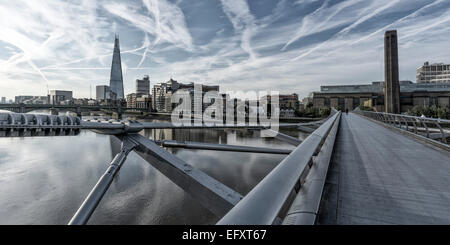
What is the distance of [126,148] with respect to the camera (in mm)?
9719

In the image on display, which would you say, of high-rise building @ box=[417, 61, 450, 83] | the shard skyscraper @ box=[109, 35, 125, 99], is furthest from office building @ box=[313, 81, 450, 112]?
the shard skyscraper @ box=[109, 35, 125, 99]

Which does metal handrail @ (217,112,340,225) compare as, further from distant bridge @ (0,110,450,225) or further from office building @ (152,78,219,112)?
office building @ (152,78,219,112)

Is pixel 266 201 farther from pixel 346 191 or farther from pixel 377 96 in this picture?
pixel 377 96

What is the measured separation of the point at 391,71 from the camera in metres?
73.9

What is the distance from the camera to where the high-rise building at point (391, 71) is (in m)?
73.6

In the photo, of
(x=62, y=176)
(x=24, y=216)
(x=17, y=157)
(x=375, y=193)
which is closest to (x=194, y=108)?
(x=17, y=157)

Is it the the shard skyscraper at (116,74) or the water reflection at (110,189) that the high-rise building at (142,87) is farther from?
the water reflection at (110,189)

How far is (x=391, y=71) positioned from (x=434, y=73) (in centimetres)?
8598

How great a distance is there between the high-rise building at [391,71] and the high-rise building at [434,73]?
77.0 m

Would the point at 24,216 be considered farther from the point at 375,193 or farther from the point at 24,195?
the point at 375,193

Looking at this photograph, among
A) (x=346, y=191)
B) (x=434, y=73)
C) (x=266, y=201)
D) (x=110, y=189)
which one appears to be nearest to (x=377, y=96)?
(x=434, y=73)

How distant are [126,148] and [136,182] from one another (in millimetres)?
8969

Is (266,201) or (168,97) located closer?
(266,201)

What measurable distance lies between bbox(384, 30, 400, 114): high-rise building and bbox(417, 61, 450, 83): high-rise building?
77.0 meters
